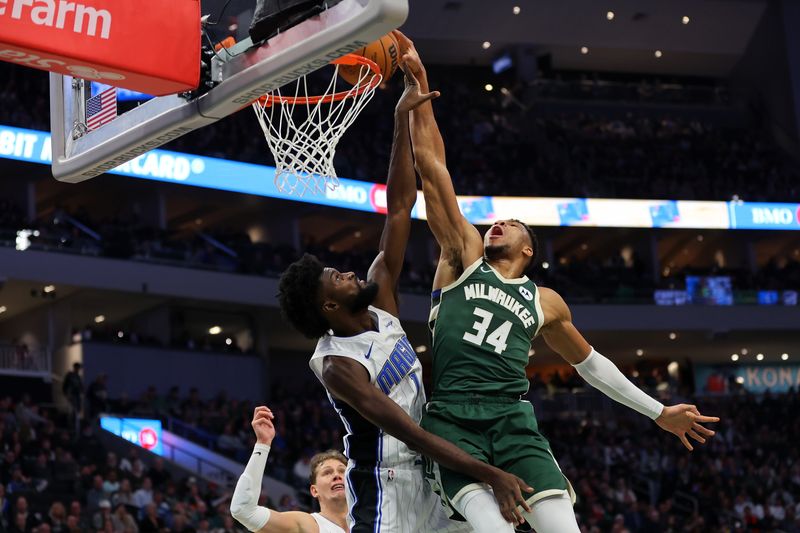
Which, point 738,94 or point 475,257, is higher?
point 738,94

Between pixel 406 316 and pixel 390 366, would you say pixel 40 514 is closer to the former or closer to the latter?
pixel 390 366

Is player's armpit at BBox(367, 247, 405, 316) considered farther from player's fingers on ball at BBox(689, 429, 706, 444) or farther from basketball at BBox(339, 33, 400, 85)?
player's fingers on ball at BBox(689, 429, 706, 444)

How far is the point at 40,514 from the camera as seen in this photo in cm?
1387

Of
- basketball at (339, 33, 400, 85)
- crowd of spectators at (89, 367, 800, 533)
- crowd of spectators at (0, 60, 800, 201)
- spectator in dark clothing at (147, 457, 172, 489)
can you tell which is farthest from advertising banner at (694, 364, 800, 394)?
basketball at (339, 33, 400, 85)

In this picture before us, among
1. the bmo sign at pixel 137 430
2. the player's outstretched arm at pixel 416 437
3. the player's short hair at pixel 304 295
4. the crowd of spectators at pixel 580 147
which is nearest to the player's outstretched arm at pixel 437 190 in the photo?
the player's short hair at pixel 304 295

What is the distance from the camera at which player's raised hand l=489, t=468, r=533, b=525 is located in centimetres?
442

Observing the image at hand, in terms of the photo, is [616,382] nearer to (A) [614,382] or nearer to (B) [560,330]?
(A) [614,382]

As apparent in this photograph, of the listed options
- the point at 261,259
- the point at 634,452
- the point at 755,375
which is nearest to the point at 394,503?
the point at 634,452

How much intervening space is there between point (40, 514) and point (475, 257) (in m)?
10.4

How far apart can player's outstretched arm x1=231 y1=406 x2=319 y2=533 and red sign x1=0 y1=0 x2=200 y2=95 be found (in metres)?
1.51

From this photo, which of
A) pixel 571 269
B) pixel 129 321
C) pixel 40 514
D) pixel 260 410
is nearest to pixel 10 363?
pixel 129 321

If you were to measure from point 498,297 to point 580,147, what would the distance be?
29166 mm

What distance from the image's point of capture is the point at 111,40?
4.41m

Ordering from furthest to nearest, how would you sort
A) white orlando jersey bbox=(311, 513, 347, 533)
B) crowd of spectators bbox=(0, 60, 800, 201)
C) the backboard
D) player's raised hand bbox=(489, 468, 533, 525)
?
crowd of spectators bbox=(0, 60, 800, 201) → white orlando jersey bbox=(311, 513, 347, 533) → player's raised hand bbox=(489, 468, 533, 525) → the backboard
